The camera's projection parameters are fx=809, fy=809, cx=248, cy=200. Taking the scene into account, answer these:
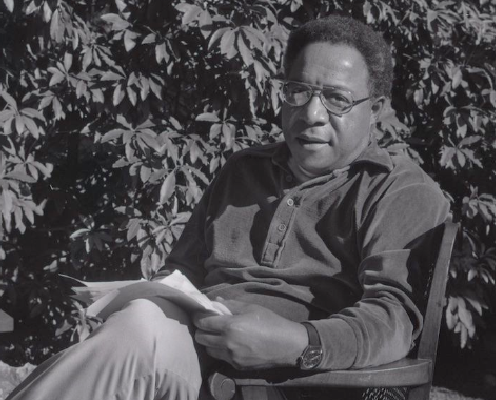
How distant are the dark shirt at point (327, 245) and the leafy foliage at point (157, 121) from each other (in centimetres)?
100

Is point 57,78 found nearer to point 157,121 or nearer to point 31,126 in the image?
point 31,126

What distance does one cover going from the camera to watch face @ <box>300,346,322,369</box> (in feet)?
6.04

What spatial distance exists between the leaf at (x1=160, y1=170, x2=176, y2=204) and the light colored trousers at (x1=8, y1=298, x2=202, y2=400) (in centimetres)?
157

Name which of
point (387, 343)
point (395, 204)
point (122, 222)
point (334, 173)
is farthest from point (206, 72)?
point (387, 343)

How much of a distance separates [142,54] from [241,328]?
6.97 feet

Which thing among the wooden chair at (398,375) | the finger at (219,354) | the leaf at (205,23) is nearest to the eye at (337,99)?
the wooden chair at (398,375)

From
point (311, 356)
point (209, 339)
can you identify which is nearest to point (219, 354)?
point (209, 339)

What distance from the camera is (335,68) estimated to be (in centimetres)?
222

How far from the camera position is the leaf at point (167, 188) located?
342cm

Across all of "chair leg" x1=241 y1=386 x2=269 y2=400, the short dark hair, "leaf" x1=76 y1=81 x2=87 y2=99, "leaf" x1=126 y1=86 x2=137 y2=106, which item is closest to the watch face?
"chair leg" x1=241 y1=386 x2=269 y2=400

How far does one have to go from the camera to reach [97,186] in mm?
A: 3994

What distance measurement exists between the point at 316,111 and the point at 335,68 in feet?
0.42

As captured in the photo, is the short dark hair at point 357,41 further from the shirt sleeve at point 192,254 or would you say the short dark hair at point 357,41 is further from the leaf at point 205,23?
the leaf at point 205,23

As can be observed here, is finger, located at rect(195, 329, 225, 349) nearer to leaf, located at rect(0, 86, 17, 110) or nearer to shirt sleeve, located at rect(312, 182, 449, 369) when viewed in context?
shirt sleeve, located at rect(312, 182, 449, 369)
